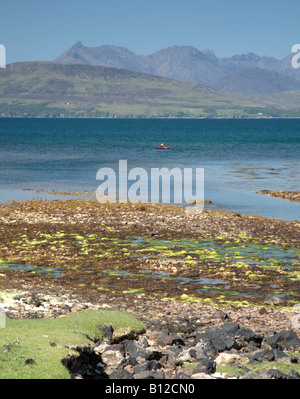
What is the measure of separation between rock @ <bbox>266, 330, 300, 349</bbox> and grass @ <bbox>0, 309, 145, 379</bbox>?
3.72 m

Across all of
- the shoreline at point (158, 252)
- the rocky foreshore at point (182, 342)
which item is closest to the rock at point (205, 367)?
the rocky foreshore at point (182, 342)

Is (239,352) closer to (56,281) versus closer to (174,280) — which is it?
(174,280)

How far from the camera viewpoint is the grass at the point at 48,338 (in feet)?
37.0

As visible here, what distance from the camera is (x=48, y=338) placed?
13336mm

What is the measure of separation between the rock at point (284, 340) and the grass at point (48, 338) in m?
3.72

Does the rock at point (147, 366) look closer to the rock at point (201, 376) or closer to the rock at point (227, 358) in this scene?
the rock at point (201, 376)

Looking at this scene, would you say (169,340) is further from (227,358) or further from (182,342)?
(227,358)

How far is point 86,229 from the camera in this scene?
3128 cm

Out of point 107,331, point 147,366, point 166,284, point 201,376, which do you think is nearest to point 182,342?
point 107,331

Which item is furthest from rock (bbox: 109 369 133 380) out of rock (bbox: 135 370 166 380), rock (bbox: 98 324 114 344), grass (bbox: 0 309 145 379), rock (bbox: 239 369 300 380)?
rock (bbox: 239 369 300 380)

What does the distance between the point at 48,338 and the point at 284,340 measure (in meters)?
6.56
